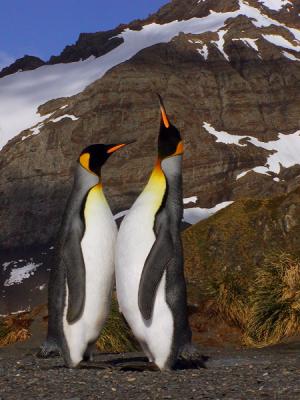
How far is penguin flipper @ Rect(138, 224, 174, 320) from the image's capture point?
8195mm

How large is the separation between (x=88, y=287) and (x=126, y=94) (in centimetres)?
14105

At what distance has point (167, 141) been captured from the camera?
8.62 m

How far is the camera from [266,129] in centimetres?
15400

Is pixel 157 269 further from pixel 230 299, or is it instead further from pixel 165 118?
pixel 230 299

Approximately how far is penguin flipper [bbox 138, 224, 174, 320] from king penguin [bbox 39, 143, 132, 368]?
0.62 meters

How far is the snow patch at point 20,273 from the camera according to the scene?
103 metres

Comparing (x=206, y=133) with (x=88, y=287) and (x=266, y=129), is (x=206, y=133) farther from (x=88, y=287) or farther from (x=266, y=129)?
(x=88, y=287)

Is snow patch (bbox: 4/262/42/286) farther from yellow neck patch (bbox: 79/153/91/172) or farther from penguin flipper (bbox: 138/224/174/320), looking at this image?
penguin flipper (bbox: 138/224/174/320)

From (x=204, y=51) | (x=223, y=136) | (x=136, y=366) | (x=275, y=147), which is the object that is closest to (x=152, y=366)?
(x=136, y=366)

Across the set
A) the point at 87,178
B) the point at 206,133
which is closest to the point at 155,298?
the point at 87,178

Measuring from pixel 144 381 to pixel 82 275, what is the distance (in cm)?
147

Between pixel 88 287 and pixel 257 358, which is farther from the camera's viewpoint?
pixel 257 358

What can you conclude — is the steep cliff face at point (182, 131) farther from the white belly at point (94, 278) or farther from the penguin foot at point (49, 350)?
the white belly at point (94, 278)

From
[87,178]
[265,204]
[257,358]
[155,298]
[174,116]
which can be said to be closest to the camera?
[155,298]
